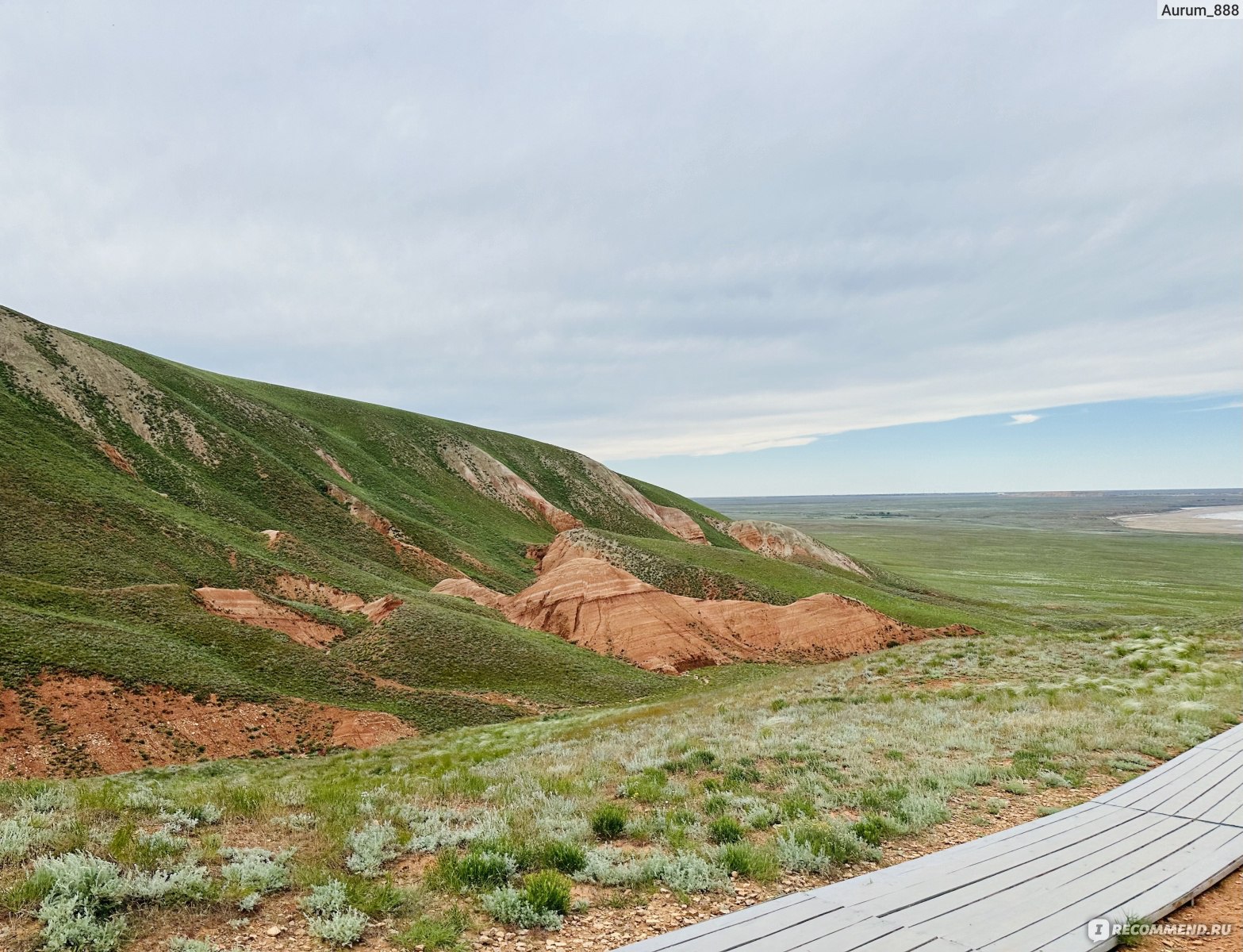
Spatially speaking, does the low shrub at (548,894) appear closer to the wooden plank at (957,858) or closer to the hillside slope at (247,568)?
the wooden plank at (957,858)

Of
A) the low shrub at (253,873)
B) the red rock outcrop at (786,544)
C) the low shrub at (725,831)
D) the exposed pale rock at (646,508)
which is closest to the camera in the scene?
the low shrub at (253,873)

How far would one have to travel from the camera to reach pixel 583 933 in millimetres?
5031

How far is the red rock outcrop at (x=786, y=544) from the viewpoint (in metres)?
89.1

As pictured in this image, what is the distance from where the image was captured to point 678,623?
44906 mm

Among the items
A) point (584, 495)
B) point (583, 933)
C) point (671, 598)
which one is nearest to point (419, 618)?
point (671, 598)

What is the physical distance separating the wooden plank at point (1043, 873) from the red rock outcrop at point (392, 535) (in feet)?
186

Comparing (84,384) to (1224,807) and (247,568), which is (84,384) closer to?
(247,568)

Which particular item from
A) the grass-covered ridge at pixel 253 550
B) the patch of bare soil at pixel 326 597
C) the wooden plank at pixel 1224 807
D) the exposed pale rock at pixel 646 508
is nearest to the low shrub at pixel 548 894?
the wooden plank at pixel 1224 807

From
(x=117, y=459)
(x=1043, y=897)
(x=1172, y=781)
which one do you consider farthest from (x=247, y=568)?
(x=1172, y=781)

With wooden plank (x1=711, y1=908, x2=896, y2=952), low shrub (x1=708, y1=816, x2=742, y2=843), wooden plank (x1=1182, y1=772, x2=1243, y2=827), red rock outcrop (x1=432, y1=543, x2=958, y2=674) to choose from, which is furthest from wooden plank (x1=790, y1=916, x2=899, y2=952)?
red rock outcrop (x1=432, y1=543, x2=958, y2=674)

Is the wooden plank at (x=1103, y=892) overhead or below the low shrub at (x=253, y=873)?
overhead

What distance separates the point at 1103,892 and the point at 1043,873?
45 cm

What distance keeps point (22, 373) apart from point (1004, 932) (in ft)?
254

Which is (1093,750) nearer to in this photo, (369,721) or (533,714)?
(533,714)
